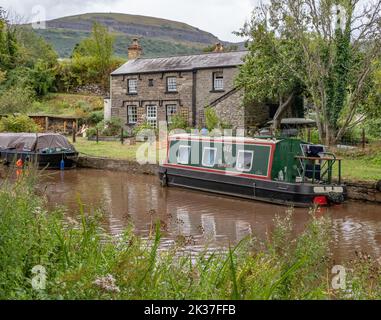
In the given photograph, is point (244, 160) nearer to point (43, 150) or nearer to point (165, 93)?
point (43, 150)

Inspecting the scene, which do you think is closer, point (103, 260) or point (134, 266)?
point (134, 266)

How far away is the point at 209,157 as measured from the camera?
1535cm

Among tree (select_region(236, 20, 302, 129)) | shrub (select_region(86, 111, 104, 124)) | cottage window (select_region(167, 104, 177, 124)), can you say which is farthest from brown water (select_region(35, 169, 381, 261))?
shrub (select_region(86, 111, 104, 124))

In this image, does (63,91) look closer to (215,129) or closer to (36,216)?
(215,129)

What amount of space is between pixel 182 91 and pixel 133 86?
3.51 metres

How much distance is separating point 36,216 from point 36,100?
3404 centimetres

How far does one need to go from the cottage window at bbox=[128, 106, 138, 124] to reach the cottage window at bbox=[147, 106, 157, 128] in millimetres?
846

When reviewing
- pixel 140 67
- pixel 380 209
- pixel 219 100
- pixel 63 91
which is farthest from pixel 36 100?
pixel 380 209

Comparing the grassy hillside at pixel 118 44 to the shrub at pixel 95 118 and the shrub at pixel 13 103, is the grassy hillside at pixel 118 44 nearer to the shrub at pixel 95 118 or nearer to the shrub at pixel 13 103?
the shrub at pixel 13 103

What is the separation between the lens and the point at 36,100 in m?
38.2

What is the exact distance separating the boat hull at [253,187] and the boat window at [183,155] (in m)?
0.31

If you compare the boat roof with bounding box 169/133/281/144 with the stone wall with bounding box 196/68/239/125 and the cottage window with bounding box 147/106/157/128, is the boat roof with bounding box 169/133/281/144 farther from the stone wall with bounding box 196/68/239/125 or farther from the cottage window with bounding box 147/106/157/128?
the cottage window with bounding box 147/106/157/128

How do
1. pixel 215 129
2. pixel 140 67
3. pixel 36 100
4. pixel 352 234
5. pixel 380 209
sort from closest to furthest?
1. pixel 352 234
2. pixel 380 209
3. pixel 215 129
4. pixel 140 67
5. pixel 36 100
